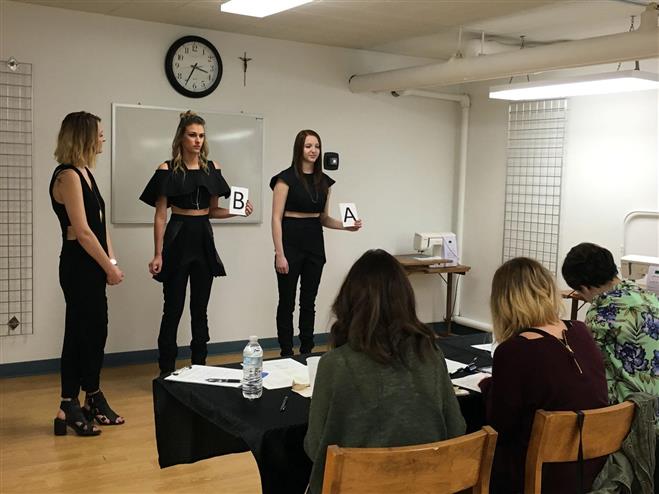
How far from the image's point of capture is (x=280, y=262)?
15.9ft

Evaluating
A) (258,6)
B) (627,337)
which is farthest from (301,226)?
(627,337)

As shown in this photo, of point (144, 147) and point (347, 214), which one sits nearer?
point (347, 214)

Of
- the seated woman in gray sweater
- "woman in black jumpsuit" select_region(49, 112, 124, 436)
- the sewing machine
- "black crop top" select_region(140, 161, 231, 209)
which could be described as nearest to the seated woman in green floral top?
the seated woman in gray sweater

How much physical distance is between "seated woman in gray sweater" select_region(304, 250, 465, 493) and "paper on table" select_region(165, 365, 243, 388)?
2.09 ft

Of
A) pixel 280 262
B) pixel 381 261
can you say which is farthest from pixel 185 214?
pixel 381 261

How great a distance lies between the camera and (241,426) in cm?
215

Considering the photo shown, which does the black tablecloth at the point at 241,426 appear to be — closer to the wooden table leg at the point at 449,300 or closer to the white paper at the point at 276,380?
the white paper at the point at 276,380

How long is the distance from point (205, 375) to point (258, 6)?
8.47 ft

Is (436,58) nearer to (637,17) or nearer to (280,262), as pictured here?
(637,17)

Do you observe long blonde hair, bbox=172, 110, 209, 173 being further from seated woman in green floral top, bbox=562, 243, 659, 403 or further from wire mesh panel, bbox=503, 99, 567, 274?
wire mesh panel, bbox=503, 99, 567, 274

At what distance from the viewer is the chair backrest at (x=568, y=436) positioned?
2078 millimetres

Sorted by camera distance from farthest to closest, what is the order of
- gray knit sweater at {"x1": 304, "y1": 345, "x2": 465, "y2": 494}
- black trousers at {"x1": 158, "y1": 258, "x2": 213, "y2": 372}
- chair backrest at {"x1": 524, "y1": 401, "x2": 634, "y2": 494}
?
black trousers at {"x1": 158, "y1": 258, "x2": 213, "y2": 372} → chair backrest at {"x1": 524, "y1": 401, "x2": 634, "y2": 494} → gray knit sweater at {"x1": 304, "y1": 345, "x2": 465, "y2": 494}

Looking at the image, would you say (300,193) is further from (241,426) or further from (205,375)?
(241,426)

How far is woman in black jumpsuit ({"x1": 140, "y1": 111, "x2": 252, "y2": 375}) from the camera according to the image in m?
4.53
